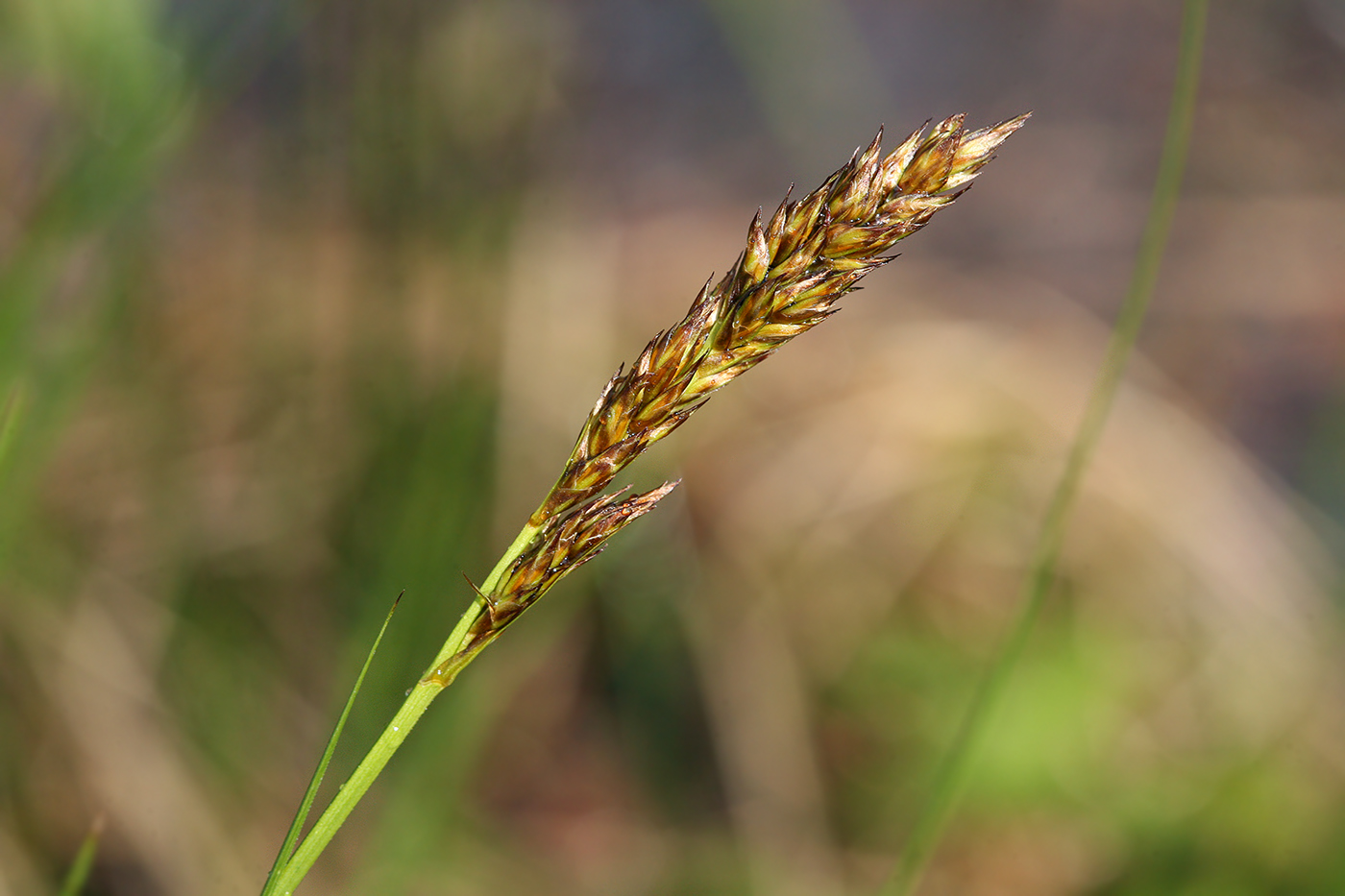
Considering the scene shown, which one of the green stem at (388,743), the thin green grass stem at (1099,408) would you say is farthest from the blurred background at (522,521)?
the green stem at (388,743)

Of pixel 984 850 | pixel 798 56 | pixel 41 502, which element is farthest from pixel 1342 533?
pixel 41 502

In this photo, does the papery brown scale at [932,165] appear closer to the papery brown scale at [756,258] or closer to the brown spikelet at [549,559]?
the papery brown scale at [756,258]

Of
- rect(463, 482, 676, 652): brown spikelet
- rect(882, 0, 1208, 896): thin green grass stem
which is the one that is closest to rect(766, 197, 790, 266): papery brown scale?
rect(463, 482, 676, 652): brown spikelet

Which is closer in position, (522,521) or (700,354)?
(700,354)

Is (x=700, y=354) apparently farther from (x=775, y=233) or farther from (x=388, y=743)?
(x=388, y=743)

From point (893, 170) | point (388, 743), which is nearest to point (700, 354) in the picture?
point (893, 170)

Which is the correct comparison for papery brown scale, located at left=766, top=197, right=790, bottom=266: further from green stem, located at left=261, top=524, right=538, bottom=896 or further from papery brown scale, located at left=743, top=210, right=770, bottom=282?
green stem, located at left=261, top=524, right=538, bottom=896

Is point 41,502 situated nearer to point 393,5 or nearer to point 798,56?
point 393,5
